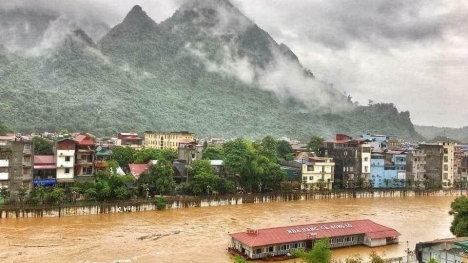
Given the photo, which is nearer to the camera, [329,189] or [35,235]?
[35,235]

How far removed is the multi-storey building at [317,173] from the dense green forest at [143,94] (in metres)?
66.5

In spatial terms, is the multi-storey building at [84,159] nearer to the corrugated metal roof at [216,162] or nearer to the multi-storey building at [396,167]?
the corrugated metal roof at [216,162]

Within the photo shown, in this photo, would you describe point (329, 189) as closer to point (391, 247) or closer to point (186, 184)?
point (186, 184)

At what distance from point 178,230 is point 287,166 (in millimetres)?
33784

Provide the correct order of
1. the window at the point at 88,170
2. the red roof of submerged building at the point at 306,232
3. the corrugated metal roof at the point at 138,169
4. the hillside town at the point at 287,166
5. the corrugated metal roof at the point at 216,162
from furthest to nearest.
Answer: the corrugated metal roof at the point at 216,162 < the corrugated metal roof at the point at 138,169 < the window at the point at 88,170 < the hillside town at the point at 287,166 < the red roof of submerged building at the point at 306,232

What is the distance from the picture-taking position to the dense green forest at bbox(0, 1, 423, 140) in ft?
409

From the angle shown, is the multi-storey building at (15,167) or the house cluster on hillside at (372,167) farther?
the house cluster on hillside at (372,167)

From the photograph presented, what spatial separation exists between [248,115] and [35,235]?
131 m

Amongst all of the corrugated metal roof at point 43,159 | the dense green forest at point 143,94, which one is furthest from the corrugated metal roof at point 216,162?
the dense green forest at point 143,94

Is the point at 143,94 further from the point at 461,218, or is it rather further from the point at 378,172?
the point at 461,218

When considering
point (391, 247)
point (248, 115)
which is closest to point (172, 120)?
point (248, 115)

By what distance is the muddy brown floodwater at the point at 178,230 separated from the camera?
33.6m

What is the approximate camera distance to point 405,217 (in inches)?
2056

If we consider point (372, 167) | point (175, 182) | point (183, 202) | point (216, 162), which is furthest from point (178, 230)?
point (372, 167)
